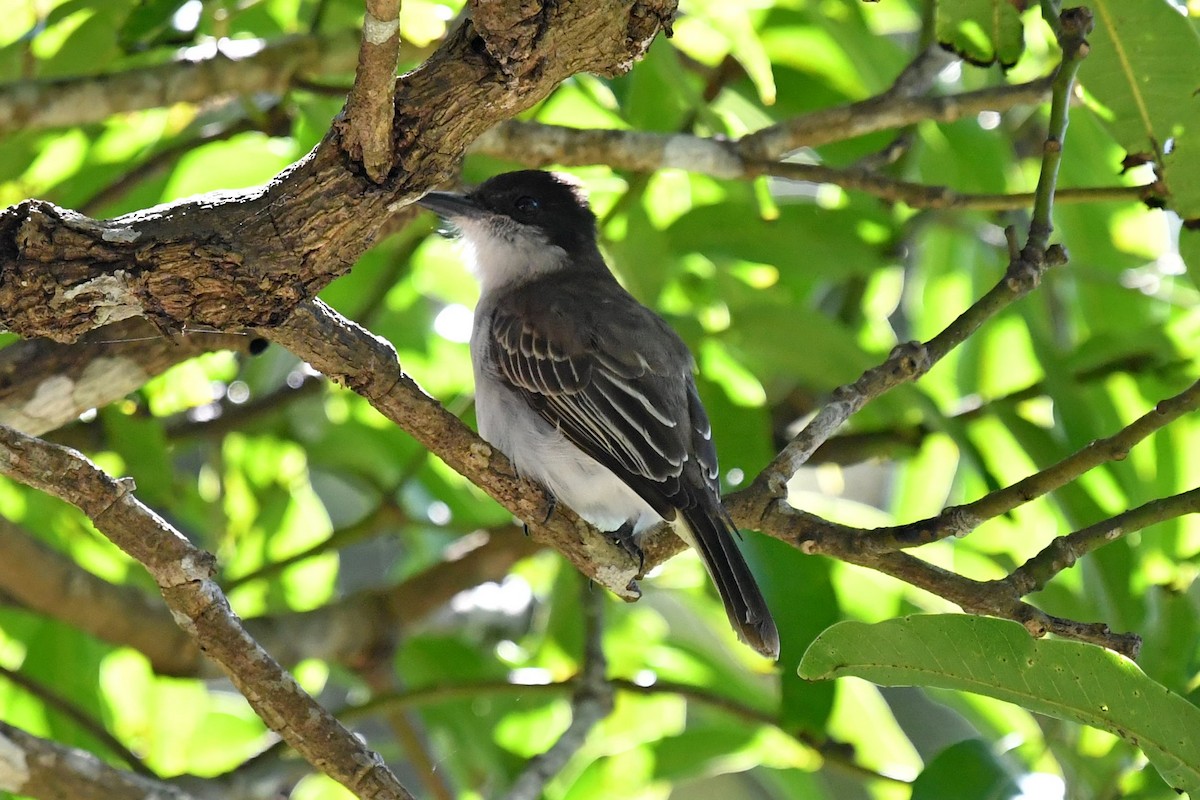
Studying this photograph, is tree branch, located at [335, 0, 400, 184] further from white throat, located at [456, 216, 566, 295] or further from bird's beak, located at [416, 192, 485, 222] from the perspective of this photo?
white throat, located at [456, 216, 566, 295]

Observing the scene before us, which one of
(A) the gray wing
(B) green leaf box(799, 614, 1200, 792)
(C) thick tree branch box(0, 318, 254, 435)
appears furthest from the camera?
(A) the gray wing

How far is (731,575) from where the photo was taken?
9.30 feet

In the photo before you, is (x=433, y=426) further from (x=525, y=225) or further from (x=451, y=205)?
(x=525, y=225)

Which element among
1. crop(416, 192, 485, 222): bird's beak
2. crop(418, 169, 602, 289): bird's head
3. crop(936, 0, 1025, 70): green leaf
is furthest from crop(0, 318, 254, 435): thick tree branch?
crop(936, 0, 1025, 70): green leaf

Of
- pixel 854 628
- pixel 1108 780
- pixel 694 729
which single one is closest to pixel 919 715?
pixel 694 729

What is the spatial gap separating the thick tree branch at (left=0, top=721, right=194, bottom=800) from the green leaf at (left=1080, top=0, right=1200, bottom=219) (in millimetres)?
2277

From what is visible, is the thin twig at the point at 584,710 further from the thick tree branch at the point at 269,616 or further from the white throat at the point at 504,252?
the white throat at the point at 504,252

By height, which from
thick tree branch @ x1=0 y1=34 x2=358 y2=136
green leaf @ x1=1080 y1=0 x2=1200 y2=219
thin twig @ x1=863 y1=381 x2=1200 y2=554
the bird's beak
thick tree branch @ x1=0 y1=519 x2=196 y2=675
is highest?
the bird's beak

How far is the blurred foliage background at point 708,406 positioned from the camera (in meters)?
3.16

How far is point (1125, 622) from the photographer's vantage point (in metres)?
2.88

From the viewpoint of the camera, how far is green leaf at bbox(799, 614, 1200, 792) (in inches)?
73.4

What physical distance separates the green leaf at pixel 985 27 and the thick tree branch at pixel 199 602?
1708 mm

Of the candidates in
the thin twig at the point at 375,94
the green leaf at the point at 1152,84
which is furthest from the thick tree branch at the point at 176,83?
the green leaf at the point at 1152,84

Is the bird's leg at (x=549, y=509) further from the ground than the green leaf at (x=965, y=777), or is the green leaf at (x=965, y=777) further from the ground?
the bird's leg at (x=549, y=509)
